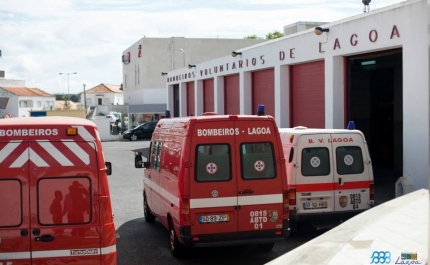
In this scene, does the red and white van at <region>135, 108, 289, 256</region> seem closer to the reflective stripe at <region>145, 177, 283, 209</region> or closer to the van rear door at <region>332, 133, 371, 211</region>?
the reflective stripe at <region>145, 177, 283, 209</region>

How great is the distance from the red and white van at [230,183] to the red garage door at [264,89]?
15.6 meters

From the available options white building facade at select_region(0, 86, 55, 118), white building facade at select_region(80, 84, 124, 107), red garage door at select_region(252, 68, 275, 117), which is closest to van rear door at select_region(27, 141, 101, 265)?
red garage door at select_region(252, 68, 275, 117)

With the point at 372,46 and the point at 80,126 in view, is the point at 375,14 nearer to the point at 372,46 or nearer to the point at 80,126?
the point at 372,46

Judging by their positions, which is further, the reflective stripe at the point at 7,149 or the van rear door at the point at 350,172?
the van rear door at the point at 350,172

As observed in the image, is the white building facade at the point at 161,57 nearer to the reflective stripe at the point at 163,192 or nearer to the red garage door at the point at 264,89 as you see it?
the red garage door at the point at 264,89

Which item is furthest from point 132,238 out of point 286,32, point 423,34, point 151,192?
Answer: point 286,32

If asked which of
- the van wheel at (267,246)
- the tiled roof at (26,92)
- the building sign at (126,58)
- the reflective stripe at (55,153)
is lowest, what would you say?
the van wheel at (267,246)

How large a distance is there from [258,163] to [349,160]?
2.69m

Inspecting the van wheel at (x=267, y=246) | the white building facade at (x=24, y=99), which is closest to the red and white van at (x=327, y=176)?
the van wheel at (x=267, y=246)

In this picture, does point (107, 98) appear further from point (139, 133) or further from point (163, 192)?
point (163, 192)

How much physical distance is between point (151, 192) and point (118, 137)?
1584 inches

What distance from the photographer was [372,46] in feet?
58.1

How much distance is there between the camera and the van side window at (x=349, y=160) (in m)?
11.7

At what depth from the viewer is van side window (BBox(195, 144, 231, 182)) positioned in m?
9.66
